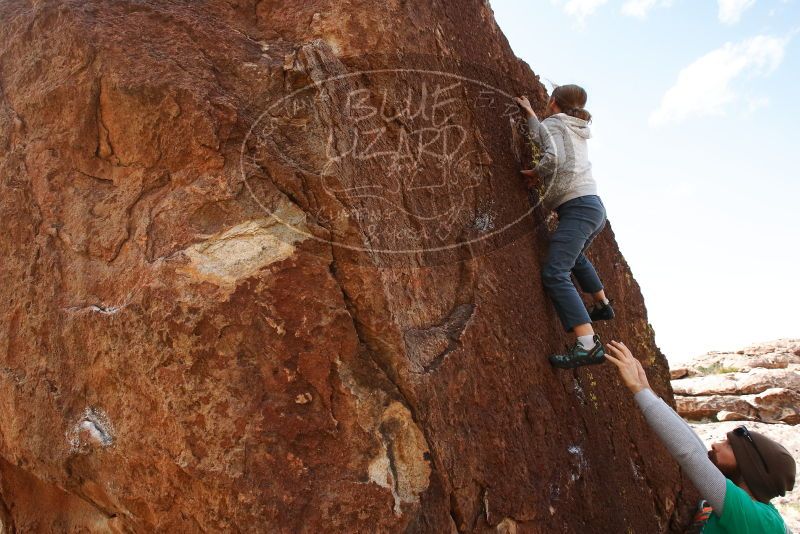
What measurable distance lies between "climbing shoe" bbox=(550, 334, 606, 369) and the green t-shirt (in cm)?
100

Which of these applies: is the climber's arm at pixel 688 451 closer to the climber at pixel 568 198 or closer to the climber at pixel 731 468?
the climber at pixel 731 468

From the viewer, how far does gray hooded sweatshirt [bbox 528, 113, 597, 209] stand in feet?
13.8

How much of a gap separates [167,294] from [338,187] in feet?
3.13

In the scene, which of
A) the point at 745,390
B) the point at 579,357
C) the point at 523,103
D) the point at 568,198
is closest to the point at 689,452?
the point at 579,357

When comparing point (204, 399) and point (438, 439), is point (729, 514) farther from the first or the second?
point (204, 399)

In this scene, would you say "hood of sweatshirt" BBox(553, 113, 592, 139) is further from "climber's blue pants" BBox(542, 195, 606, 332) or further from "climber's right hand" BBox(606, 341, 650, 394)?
"climber's right hand" BBox(606, 341, 650, 394)

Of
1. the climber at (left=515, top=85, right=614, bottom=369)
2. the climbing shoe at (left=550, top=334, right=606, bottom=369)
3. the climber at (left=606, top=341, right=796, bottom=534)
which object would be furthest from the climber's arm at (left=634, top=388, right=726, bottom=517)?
the climber at (left=515, top=85, right=614, bottom=369)

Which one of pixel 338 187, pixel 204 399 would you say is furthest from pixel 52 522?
pixel 338 187

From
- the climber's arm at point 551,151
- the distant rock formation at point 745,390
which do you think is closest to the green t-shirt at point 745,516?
the climber's arm at point 551,151

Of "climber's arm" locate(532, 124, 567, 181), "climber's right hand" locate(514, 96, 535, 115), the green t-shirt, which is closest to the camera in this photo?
A: the green t-shirt

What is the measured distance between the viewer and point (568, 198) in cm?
423

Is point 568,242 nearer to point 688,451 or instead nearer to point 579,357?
point 579,357

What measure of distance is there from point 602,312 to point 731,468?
1.47m

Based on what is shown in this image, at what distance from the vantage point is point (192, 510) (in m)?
2.75
